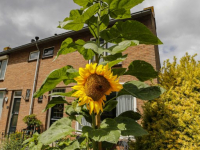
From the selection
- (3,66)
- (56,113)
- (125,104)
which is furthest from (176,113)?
(3,66)

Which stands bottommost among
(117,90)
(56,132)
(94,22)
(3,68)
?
(56,132)

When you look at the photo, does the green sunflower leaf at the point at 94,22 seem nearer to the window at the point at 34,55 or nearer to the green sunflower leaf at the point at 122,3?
the green sunflower leaf at the point at 122,3

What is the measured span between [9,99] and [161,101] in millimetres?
11308

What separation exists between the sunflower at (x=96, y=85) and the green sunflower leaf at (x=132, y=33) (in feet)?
1.33

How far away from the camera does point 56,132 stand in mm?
1092

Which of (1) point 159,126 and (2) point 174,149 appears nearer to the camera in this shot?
(2) point 174,149

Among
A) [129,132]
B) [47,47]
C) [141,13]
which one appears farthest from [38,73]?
[129,132]

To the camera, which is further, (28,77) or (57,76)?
(28,77)

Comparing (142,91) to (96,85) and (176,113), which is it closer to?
(96,85)

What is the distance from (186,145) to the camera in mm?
1521

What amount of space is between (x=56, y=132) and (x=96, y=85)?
498mm

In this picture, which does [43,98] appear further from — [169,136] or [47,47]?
[169,136]

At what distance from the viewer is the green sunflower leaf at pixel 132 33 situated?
1.14 metres

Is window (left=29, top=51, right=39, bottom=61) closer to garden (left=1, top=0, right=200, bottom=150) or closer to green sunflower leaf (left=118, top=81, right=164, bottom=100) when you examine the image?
garden (left=1, top=0, right=200, bottom=150)
